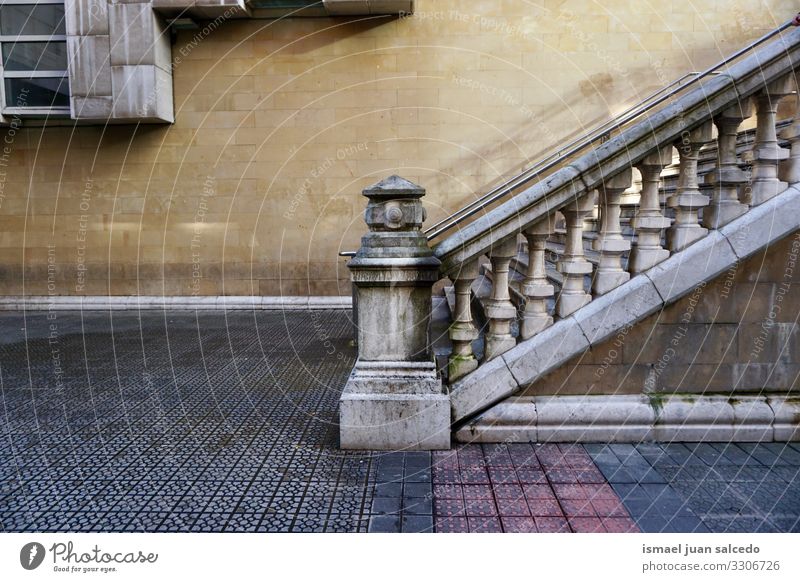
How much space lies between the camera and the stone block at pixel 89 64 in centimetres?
1123

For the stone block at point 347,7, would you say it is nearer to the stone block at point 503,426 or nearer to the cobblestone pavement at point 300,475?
the cobblestone pavement at point 300,475

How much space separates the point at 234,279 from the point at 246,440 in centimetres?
807

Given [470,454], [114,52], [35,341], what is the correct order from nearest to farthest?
[470,454] → [35,341] → [114,52]

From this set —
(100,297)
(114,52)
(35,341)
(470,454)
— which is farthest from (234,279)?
(470,454)

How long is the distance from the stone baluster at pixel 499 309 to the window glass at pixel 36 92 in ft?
36.2

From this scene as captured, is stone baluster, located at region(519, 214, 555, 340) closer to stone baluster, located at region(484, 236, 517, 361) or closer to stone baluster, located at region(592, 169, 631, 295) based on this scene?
stone baluster, located at region(484, 236, 517, 361)

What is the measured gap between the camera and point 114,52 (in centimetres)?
1118

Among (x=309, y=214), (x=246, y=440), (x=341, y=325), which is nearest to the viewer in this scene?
(x=246, y=440)

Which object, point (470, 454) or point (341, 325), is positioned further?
point (341, 325)

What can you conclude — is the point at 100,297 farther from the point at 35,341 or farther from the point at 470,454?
the point at 470,454

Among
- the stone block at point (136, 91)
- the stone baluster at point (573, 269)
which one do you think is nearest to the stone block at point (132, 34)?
the stone block at point (136, 91)

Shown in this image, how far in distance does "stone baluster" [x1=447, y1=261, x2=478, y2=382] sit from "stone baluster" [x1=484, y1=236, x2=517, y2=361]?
13 cm

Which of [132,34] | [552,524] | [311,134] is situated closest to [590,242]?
[552,524]

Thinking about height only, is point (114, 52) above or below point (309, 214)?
above
